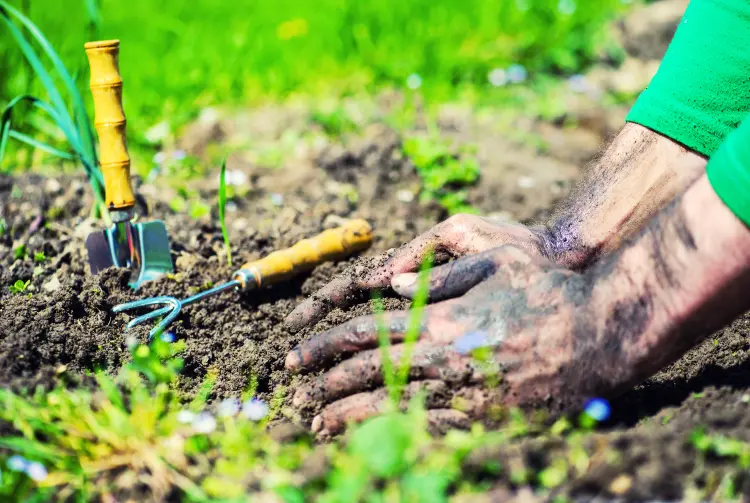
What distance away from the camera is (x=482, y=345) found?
1726 mm

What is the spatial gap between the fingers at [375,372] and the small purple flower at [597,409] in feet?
0.83

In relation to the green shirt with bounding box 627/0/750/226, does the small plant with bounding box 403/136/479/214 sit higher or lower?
lower

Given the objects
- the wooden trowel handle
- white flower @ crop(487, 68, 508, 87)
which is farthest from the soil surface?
white flower @ crop(487, 68, 508, 87)

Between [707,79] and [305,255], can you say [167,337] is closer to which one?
[305,255]

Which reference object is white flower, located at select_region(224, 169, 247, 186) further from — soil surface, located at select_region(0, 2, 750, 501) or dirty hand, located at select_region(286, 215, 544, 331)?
dirty hand, located at select_region(286, 215, 544, 331)

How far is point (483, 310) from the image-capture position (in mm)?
1753

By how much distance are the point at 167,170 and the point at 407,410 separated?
7.10 ft

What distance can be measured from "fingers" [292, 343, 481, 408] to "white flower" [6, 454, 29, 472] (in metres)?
0.65

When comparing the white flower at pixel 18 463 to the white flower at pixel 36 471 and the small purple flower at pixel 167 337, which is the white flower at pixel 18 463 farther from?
the small purple flower at pixel 167 337

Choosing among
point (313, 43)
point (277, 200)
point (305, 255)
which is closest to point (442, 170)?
point (277, 200)

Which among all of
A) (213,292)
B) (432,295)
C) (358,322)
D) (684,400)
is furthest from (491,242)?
(213,292)

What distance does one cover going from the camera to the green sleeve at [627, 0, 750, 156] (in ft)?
6.90

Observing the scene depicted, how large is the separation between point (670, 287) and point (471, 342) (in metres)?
0.45

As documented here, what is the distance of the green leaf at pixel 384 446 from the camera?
4.51 ft
